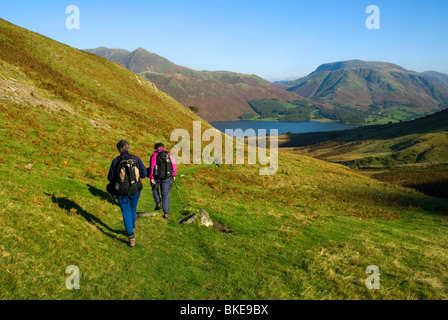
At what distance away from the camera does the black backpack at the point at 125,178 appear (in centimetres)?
881

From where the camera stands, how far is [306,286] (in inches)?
307

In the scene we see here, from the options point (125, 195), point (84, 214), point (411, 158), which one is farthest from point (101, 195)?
point (411, 158)

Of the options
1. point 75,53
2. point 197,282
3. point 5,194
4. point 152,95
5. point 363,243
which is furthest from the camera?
point 152,95

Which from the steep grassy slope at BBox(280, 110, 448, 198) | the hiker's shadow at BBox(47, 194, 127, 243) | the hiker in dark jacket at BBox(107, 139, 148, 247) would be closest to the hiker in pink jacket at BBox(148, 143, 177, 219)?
the hiker in dark jacket at BBox(107, 139, 148, 247)

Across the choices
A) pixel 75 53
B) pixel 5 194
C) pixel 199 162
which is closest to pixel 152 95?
pixel 75 53

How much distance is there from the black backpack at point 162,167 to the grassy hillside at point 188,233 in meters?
2.13

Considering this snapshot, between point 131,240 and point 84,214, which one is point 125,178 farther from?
point 84,214

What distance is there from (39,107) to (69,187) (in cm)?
1559

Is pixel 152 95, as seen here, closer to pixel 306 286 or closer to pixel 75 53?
pixel 75 53

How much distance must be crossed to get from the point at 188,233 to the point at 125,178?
4.01 metres

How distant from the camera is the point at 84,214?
10453mm

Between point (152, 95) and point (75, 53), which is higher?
point (75, 53)

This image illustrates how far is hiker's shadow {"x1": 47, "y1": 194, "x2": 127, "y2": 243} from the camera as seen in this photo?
32.4 feet

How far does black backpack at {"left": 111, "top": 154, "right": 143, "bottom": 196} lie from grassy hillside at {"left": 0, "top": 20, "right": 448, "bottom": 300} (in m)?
1.99
